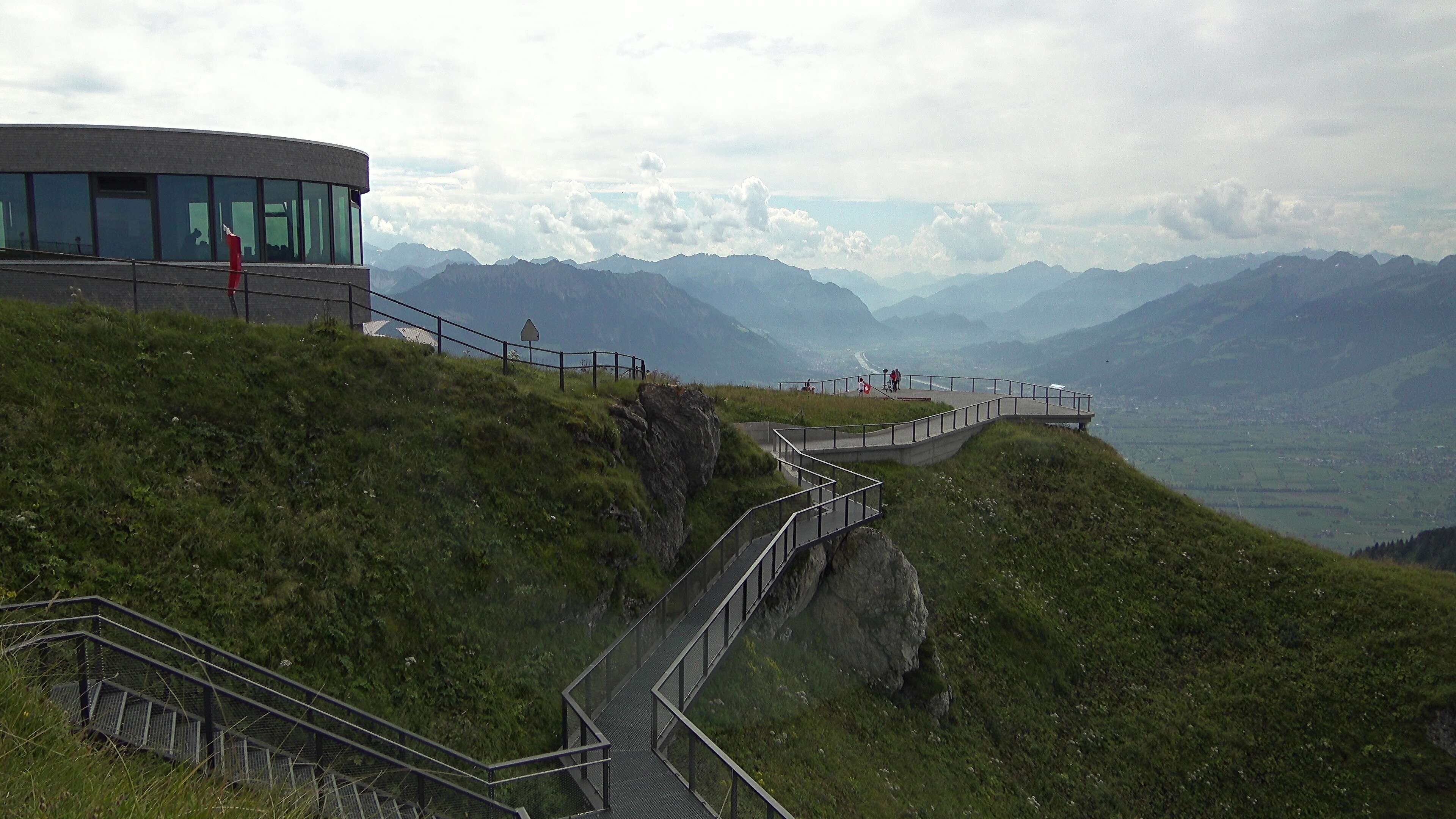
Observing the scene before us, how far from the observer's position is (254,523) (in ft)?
41.0

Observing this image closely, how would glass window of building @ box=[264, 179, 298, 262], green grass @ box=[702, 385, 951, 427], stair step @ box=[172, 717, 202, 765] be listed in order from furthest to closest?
1. green grass @ box=[702, 385, 951, 427]
2. glass window of building @ box=[264, 179, 298, 262]
3. stair step @ box=[172, 717, 202, 765]

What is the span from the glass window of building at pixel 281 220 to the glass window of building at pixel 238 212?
10.0 inches

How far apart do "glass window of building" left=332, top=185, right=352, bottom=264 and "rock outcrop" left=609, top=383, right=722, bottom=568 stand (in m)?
10.2

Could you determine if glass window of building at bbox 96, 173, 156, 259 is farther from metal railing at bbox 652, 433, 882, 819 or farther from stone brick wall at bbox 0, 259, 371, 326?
metal railing at bbox 652, 433, 882, 819

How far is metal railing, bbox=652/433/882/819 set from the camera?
10211 millimetres

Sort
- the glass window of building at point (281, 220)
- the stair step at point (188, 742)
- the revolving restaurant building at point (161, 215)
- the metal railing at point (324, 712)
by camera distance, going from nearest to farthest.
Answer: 1. the stair step at point (188, 742)
2. the metal railing at point (324, 712)
3. the revolving restaurant building at point (161, 215)
4. the glass window of building at point (281, 220)

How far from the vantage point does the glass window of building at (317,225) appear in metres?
22.5

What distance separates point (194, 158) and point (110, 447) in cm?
1144

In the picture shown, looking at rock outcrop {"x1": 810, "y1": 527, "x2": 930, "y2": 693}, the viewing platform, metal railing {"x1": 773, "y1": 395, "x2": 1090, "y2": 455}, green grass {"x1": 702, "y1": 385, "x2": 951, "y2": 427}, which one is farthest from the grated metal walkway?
green grass {"x1": 702, "y1": 385, "x2": 951, "y2": 427}

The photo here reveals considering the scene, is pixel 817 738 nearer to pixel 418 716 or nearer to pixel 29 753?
pixel 418 716

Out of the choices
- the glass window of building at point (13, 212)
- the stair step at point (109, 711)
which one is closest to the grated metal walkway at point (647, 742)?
the stair step at point (109, 711)

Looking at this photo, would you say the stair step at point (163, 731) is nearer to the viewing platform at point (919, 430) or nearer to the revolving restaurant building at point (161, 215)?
the revolving restaurant building at point (161, 215)

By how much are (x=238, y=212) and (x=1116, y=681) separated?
90.1ft

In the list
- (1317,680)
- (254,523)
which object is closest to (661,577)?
(254,523)
